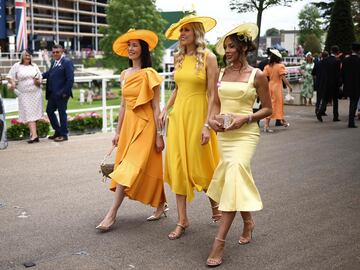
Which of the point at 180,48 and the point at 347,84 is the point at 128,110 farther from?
the point at 347,84

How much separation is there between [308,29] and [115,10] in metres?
42.2

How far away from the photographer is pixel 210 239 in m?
5.13

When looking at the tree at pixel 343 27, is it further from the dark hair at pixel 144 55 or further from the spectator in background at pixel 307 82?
the dark hair at pixel 144 55

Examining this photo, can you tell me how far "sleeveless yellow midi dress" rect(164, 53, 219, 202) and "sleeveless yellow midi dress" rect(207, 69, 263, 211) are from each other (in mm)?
373

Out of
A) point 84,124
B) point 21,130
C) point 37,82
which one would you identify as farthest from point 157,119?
point 84,124

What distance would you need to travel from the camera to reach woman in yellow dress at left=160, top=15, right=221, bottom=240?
16.8 ft

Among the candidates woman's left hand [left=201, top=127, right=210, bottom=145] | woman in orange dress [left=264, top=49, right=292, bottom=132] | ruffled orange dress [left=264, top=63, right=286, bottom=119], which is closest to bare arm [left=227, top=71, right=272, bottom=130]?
woman's left hand [left=201, top=127, right=210, bottom=145]

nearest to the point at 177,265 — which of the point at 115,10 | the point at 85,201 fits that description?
the point at 85,201

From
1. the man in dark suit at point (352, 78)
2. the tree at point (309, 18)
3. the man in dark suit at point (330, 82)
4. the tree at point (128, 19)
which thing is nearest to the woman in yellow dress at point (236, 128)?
Answer: the man in dark suit at point (352, 78)

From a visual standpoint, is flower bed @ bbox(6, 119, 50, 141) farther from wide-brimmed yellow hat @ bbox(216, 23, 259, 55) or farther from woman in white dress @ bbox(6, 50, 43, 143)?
wide-brimmed yellow hat @ bbox(216, 23, 259, 55)

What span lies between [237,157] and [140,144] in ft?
4.11

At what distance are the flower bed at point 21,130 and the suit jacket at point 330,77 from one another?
23.8ft

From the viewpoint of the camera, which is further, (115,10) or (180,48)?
(115,10)

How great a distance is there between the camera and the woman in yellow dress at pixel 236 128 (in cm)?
449
